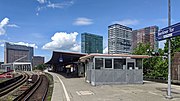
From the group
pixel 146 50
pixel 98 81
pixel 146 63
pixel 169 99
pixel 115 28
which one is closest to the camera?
pixel 169 99

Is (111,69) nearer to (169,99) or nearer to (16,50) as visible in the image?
(169,99)

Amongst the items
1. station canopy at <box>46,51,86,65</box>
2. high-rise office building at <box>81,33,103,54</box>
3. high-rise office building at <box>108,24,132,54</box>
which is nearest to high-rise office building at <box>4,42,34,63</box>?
high-rise office building at <box>81,33,103,54</box>

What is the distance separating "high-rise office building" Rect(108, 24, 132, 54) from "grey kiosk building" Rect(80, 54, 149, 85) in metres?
27.3

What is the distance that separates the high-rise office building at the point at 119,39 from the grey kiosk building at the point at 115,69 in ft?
89.6

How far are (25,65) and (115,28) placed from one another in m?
95.2

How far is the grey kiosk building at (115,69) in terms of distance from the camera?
22.2m

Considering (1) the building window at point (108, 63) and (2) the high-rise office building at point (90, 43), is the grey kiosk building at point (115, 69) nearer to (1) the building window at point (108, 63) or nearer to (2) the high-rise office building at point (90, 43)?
(1) the building window at point (108, 63)

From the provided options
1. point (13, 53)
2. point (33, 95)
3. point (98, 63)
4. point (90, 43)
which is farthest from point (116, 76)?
point (13, 53)

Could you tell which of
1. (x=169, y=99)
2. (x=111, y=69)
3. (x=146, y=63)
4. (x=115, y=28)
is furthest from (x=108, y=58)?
(x=115, y=28)

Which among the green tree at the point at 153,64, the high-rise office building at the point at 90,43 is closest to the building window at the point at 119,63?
the green tree at the point at 153,64

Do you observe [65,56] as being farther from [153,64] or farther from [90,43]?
[90,43]

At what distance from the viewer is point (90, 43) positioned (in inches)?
2552

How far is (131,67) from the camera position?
76.1 ft

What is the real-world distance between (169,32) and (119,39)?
42.1m
